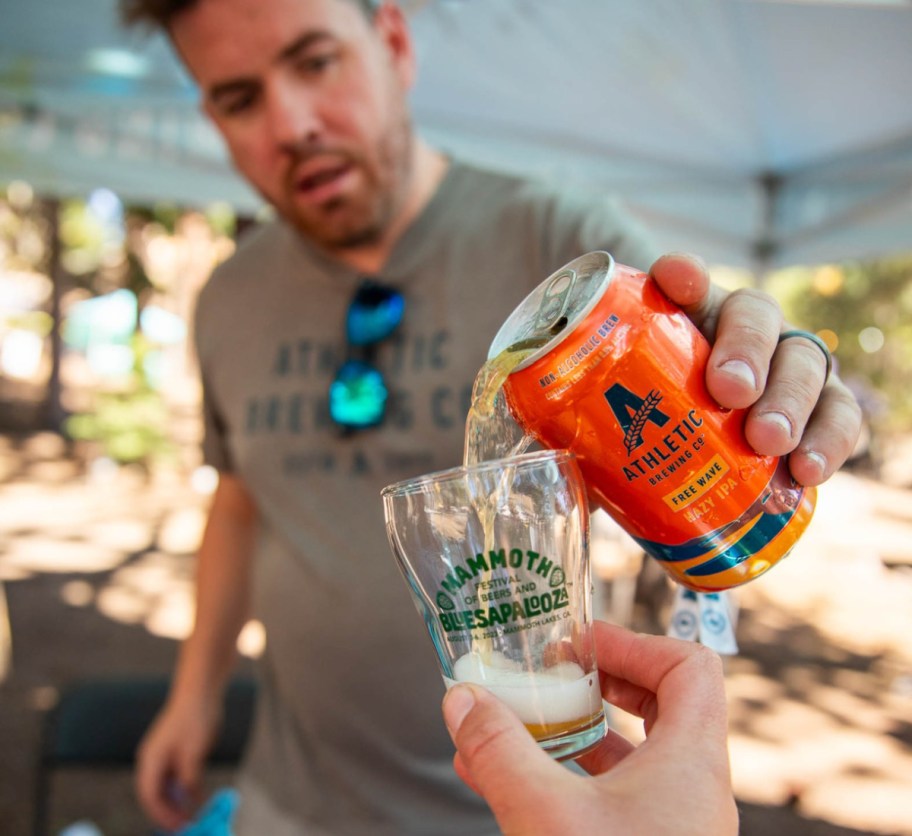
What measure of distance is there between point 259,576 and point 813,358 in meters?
1.21

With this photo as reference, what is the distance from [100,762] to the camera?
6.77 feet

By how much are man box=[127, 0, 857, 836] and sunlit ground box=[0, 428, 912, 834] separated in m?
0.79

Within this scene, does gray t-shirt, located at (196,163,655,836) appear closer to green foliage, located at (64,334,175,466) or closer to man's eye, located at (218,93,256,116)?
man's eye, located at (218,93,256,116)

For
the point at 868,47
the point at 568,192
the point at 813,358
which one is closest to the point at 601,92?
the point at 868,47

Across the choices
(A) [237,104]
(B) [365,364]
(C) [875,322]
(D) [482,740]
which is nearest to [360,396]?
(B) [365,364]

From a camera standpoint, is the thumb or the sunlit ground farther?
the sunlit ground

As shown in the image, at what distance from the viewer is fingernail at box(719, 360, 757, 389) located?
71 cm

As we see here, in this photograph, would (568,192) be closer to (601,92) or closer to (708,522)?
(708,522)

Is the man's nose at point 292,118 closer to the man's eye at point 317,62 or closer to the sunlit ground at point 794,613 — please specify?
the man's eye at point 317,62

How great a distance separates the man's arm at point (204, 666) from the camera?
1779 mm

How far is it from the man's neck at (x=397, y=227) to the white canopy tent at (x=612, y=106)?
3.61 feet

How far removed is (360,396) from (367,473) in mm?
139

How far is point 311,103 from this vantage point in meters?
1.48

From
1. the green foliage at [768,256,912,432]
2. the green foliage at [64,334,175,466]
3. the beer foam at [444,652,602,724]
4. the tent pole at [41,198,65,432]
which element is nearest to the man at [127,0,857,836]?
the beer foam at [444,652,602,724]
